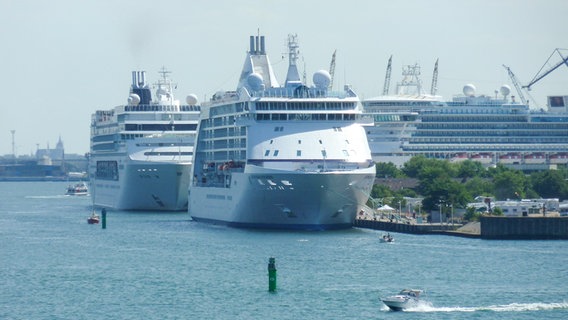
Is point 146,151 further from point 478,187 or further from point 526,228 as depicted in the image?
point 526,228

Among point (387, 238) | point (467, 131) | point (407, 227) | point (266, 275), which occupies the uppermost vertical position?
point (467, 131)

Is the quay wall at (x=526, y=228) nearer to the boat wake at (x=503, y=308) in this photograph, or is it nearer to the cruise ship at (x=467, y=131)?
the boat wake at (x=503, y=308)

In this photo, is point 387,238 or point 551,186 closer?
point 387,238

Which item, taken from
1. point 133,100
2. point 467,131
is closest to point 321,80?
point 133,100

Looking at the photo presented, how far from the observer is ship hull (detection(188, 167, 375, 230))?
100000 millimetres

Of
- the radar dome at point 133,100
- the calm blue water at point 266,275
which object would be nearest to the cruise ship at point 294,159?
the calm blue water at point 266,275

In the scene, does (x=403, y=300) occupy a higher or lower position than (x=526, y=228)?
lower

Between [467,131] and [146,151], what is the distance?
41544 mm

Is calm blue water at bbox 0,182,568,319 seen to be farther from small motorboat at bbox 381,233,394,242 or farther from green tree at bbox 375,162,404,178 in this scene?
green tree at bbox 375,162,404,178

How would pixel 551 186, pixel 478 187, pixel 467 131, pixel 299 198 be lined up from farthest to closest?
1. pixel 467 131
2. pixel 551 186
3. pixel 478 187
4. pixel 299 198

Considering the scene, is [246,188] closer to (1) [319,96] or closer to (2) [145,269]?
(1) [319,96]

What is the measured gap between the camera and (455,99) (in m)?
175

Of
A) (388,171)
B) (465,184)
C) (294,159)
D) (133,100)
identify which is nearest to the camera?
(294,159)

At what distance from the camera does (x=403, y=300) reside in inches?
2623
